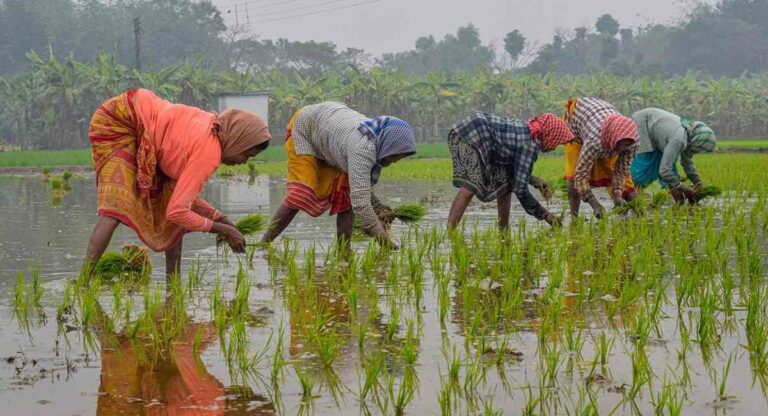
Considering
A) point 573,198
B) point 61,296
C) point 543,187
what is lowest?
point 61,296

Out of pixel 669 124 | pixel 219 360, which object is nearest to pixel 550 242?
pixel 669 124

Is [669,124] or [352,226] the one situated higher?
[669,124]

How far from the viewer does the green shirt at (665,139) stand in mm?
9320

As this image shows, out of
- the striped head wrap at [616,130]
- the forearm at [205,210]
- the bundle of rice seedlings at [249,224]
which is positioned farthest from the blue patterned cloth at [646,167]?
the forearm at [205,210]

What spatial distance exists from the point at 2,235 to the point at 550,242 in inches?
173

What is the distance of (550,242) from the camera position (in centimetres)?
707

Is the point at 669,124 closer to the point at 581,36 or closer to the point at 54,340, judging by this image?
the point at 54,340

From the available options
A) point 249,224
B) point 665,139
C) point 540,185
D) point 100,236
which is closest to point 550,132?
point 540,185

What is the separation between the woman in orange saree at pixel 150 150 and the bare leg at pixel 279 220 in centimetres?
124

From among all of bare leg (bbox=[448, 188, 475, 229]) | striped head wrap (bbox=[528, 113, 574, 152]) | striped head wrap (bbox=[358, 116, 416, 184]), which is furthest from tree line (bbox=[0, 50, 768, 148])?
striped head wrap (bbox=[358, 116, 416, 184])

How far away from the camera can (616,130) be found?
26.8ft

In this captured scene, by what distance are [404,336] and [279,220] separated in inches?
105

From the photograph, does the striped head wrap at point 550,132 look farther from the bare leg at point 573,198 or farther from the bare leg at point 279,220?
the bare leg at point 279,220

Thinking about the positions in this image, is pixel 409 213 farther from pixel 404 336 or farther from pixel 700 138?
pixel 404 336
